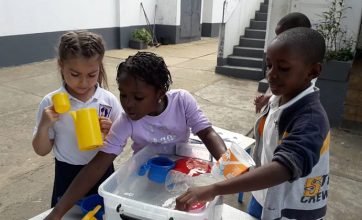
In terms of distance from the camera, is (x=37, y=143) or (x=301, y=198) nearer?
(x=301, y=198)

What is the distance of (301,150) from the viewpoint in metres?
0.97

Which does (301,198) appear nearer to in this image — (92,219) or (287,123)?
(287,123)

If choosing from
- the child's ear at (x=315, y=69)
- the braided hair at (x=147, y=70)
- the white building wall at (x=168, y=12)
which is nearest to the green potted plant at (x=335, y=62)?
the child's ear at (x=315, y=69)

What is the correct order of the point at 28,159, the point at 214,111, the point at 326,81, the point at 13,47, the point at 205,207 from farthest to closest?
the point at 13,47 → the point at 214,111 → the point at 326,81 → the point at 28,159 → the point at 205,207

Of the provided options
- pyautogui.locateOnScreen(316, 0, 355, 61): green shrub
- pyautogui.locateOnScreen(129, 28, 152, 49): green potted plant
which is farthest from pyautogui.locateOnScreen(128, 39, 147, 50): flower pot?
pyautogui.locateOnScreen(316, 0, 355, 61): green shrub

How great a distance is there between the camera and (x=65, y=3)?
7.03 m

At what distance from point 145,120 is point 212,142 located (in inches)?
11.7

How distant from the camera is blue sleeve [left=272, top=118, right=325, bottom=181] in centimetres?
96

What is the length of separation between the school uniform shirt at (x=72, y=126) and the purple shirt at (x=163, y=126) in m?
0.29

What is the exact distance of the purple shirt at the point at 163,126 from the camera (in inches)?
50.3

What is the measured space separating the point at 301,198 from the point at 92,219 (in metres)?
0.77

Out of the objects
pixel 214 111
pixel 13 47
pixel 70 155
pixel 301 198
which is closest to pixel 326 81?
pixel 214 111

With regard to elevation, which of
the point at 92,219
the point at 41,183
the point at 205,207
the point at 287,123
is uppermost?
the point at 287,123

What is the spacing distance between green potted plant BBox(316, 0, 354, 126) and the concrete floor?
311 millimetres
